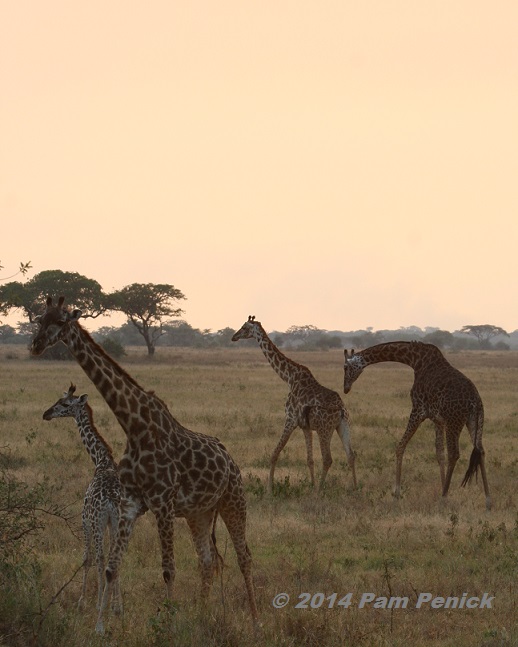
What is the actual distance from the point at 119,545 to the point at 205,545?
37.3 inches

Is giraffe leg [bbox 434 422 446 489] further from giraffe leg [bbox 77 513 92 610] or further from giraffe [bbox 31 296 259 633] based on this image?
giraffe leg [bbox 77 513 92 610]

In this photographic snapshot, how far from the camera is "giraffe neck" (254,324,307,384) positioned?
15727 mm

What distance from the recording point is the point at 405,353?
15.7 m

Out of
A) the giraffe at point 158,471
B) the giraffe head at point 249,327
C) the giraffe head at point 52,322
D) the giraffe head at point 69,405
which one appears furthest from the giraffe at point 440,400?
the giraffe head at point 52,322

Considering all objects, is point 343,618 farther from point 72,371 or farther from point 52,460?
point 72,371

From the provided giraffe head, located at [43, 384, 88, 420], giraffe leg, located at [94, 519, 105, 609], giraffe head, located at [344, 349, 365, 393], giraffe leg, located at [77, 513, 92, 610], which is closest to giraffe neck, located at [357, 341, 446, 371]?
giraffe head, located at [344, 349, 365, 393]

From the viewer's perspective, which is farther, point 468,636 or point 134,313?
point 134,313

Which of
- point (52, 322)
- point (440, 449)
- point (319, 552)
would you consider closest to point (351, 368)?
point (440, 449)

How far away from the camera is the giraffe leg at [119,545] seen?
7.99 m

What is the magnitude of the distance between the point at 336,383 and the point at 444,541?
32.2 meters

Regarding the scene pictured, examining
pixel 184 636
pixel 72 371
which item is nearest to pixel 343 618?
pixel 184 636

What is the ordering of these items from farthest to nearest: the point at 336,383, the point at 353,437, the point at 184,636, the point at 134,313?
the point at 134,313 → the point at 336,383 → the point at 353,437 → the point at 184,636

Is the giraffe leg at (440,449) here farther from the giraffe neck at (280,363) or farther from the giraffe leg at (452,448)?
the giraffe neck at (280,363)

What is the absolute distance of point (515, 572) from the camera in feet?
31.5
